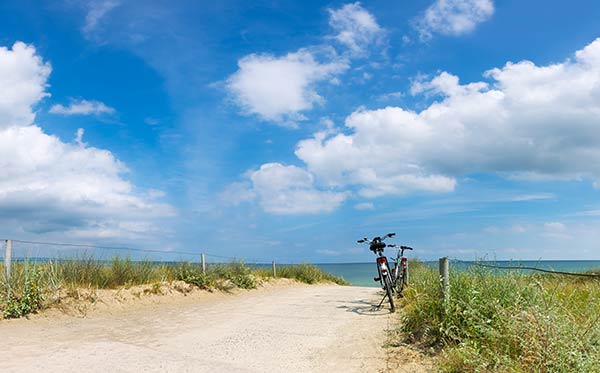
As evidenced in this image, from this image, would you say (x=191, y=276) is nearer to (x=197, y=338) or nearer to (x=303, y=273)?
(x=197, y=338)

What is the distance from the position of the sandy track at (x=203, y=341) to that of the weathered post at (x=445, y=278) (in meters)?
1.27

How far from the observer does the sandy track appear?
616cm

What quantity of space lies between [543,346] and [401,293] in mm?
7465

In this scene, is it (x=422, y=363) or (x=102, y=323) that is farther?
(x=102, y=323)

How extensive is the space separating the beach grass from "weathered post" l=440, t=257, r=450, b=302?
325 inches

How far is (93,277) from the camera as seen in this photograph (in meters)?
11.7

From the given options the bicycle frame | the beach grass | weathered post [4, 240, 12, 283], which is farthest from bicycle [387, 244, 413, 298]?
weathered post [4, 240, 12, 283]

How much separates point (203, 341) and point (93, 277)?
5430 millimetres

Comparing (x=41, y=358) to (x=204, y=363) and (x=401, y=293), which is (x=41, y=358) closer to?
(x=204, y=363)

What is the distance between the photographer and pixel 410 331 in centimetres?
698

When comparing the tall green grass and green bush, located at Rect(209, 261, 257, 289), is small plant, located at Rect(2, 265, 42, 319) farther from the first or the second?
the tall green grass

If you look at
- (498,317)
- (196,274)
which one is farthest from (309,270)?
(498,317)

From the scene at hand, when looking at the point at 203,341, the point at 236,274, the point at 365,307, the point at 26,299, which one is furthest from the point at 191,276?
the point at 203,341

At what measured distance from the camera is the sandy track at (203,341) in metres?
6.16
